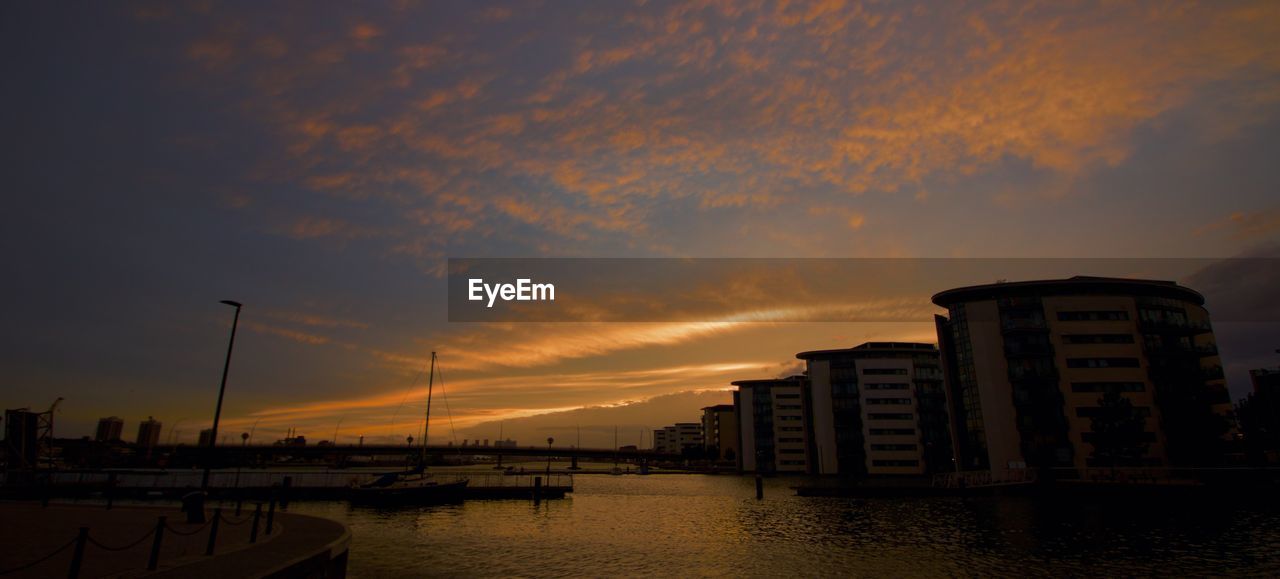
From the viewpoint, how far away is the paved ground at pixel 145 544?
16500mm

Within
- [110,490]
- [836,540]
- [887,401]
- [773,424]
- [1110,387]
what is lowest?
[836,540]

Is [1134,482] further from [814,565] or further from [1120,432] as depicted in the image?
[814,565]

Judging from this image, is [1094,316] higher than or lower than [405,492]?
higher

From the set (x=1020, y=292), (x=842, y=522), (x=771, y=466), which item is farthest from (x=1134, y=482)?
(x=771, y=466)

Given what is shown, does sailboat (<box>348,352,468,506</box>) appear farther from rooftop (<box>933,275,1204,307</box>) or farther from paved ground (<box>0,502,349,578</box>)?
rooftop (<box>933,275,1204,307</box>)

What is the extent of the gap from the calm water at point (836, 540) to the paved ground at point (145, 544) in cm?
574

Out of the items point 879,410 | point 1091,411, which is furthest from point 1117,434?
point 879,410

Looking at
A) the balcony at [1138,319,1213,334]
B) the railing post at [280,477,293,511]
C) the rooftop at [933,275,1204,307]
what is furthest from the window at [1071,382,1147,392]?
the railing post at [280,477,293,511]

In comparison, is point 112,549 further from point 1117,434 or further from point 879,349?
point 879,349

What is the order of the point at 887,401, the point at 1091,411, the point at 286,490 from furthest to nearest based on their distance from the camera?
1. the point at 887,401
2. the point at 1091,411
3. the point at 286,490

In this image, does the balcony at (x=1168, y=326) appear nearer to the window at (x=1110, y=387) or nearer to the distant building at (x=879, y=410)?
the window at (x=1110, y=387)

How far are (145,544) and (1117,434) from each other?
8318cm

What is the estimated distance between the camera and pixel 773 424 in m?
155

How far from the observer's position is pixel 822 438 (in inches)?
5108
